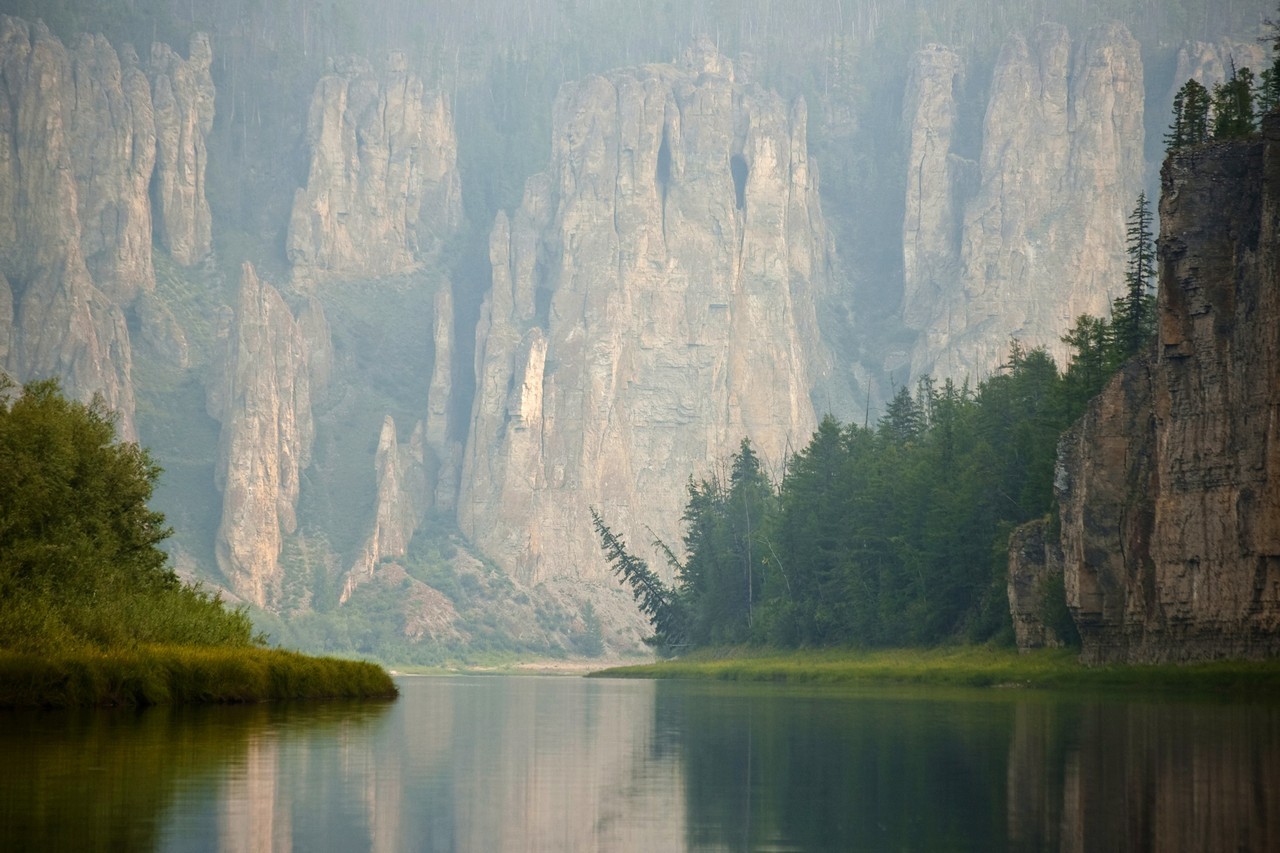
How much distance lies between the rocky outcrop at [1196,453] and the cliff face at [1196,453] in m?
0.07

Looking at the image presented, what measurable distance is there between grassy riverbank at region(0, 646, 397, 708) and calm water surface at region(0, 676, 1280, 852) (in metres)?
A: 1.64

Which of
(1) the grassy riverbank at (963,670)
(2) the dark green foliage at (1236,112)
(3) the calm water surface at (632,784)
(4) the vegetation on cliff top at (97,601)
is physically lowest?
(1) the grassy riverbank at (963,670)

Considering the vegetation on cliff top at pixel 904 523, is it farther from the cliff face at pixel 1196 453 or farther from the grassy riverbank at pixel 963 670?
the cliff face at pixel 1196 453

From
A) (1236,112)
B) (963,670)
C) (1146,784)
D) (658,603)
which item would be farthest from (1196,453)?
(658,603)

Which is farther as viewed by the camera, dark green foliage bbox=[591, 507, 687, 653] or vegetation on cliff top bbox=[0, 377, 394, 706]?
dark green foliage bbox=[591, 507, 687, 653]

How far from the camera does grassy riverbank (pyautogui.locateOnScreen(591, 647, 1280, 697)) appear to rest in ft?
199

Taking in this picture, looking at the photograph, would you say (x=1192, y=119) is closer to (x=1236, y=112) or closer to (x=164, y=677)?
(x=1236, y=112)

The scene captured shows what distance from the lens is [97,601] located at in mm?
50031

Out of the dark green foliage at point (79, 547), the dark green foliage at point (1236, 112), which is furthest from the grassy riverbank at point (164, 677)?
the dark green foliage at point (1236, 112)

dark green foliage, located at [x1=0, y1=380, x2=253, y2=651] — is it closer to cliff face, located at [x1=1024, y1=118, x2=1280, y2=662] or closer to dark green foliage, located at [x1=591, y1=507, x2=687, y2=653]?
cliff face, located at [x1=1024, y1=118, x2=1280, y2=662]

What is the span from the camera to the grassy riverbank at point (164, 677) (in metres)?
39.3

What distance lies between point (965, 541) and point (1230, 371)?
32.6 m

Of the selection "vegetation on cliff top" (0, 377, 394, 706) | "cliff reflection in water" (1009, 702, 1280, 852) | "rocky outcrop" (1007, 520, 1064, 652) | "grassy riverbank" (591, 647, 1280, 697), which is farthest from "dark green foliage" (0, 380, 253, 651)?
"rocky outcrop" (1007, 520, 1064, 652)

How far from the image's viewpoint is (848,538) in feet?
384
